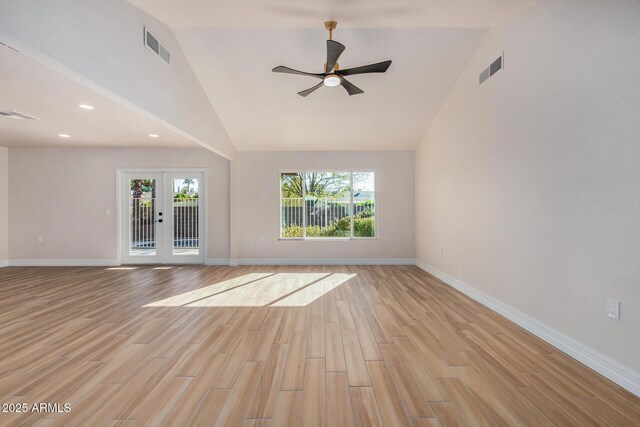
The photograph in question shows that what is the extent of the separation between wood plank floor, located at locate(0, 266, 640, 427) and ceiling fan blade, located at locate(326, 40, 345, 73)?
2756 millimetres

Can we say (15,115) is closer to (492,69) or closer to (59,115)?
(59,115)

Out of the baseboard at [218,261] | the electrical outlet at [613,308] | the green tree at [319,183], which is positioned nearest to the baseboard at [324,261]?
the baseboard at [218,261]

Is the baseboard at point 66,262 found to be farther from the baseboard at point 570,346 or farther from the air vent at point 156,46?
the baseboard at point 570,346

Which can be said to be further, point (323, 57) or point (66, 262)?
point (66, 262)

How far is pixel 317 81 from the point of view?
4.43 meters

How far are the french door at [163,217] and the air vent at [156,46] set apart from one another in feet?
11.0

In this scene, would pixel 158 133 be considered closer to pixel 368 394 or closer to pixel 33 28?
pixel 33 28

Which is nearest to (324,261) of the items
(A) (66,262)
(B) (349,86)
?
(B) (349,86)

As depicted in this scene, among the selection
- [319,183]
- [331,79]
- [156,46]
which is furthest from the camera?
[319,183]

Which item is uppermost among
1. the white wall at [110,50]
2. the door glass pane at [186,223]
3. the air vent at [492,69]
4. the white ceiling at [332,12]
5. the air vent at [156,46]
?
the white ceiling at [332,12]

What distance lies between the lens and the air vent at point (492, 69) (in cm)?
340

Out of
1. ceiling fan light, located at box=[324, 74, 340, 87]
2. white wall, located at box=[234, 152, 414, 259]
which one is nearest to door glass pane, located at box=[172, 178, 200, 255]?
white wall, located at box=[234, 152, 414, 259]

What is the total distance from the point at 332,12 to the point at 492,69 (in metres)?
2.02

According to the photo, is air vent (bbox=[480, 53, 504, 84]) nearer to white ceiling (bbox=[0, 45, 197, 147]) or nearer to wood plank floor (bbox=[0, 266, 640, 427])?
wood plank floor (bbox=[0, 266, 640, 427])
